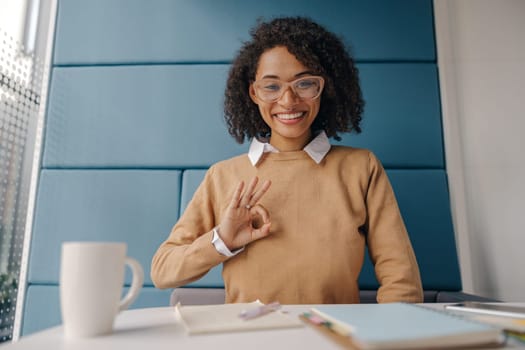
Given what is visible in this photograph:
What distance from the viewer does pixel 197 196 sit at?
0.96m

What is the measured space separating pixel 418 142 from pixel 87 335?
45.0 inches

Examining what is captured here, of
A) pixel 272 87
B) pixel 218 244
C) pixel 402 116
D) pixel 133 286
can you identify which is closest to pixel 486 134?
pixel 402 116

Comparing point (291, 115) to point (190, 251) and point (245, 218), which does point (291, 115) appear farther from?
point (190, 251)

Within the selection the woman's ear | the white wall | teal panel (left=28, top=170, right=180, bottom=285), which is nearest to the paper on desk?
the woman's ear

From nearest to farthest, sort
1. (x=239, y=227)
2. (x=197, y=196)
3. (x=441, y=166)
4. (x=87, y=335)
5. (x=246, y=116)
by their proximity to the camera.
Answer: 1. (x=87, y=335)
2. (x=239, y=227)
3. (x=197, y=196)
4. (x=246, y=116)
5. (x=441, y=166)

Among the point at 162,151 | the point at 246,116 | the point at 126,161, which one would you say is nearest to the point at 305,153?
the point at 246,116

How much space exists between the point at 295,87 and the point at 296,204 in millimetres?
285

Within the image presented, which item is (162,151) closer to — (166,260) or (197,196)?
(197,196)

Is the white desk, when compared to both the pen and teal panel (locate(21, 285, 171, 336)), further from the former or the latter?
teal panel (locate(21, 285, 171, 336))

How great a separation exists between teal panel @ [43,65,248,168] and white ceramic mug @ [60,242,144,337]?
0.89 meters

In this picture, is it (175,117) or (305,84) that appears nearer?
(305,84)

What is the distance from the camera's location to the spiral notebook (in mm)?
320

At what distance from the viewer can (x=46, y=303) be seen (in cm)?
121

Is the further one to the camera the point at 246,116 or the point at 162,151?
the point at 162,151
